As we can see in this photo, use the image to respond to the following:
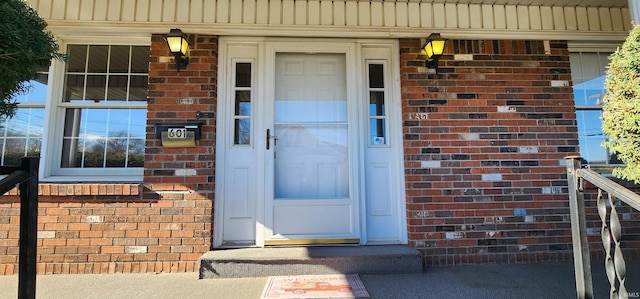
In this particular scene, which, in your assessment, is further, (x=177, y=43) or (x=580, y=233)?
(x=177, y=43)

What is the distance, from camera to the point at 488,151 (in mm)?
3289

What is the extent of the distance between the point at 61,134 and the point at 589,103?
5540 mm

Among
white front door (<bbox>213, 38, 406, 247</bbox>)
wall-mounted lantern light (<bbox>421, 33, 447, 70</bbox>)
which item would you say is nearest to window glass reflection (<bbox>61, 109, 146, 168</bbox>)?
white front door (<bbox>213, 38, 406, 247</bbox>)

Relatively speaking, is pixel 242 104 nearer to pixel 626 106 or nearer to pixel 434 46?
pixel 434 46

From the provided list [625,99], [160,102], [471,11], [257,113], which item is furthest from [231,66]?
[625,99]

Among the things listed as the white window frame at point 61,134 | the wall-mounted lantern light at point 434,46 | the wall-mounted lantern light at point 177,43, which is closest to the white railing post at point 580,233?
the wall-mounted lantern light at point 434,46

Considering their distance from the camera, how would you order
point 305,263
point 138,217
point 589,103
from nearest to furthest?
point 305,263 → point 138,217 → point 589,103

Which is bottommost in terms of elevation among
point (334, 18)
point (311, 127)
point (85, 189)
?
point (85, 189)

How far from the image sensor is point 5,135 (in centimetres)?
321

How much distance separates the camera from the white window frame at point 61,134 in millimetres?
3119

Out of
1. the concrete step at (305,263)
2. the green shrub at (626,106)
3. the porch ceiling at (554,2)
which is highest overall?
the porch ceiling at (554,2)

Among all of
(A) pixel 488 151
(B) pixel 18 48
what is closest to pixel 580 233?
(A) pixel 488 151

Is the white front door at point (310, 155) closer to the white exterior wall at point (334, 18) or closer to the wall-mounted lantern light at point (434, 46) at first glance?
the white exterior wall at point (334, 18)

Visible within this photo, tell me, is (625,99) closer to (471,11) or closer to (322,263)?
(471,11)
